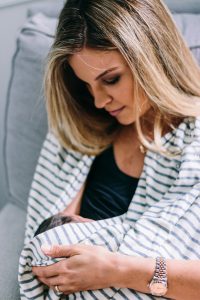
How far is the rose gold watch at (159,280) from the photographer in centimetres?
82

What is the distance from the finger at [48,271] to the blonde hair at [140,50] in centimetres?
34

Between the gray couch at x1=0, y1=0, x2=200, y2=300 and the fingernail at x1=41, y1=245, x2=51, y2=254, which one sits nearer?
the fingernail at x1=41, y1=245, x2=51, y2=254

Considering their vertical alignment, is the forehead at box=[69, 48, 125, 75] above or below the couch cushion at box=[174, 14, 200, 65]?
below

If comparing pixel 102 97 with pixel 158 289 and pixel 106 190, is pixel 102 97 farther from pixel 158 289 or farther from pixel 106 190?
pixel 158 289

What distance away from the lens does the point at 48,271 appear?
927mm

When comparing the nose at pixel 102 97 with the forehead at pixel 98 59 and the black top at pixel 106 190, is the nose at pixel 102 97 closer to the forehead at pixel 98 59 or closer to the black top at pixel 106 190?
the forehead at pixel 98 59

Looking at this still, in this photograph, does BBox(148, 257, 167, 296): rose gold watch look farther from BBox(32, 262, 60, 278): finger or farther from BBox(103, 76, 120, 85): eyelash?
BBox(103, 76, 120, 85): eyelash

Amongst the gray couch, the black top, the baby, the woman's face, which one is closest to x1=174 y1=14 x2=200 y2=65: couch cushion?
the gray couch

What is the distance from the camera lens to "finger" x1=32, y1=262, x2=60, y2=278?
0.92 meters

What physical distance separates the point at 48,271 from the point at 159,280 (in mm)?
229

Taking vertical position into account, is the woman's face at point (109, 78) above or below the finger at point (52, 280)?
above

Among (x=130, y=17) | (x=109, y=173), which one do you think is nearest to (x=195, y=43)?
(x=130, y=17)

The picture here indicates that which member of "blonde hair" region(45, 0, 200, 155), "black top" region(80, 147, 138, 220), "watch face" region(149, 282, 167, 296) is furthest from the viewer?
"black top" region(80, 147, 138, 220)

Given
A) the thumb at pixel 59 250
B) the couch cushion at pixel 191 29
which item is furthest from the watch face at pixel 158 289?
the couch cushion at pixel 191 29
